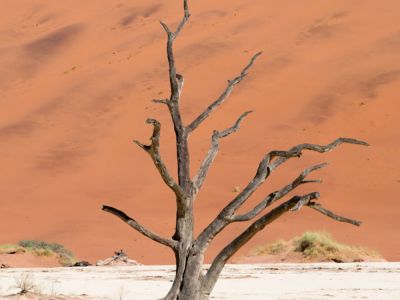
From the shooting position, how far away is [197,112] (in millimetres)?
39812

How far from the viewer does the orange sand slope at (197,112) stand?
1179 inches

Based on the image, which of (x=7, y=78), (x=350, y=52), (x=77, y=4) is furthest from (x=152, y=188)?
(x=77, y=4)

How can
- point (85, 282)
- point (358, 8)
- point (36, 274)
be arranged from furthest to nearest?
1. point (358, 8)
2. point (36, 274)
3. point (85, 282)

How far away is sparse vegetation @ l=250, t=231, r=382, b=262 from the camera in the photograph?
2191 cm

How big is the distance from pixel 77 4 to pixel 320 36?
23.5m

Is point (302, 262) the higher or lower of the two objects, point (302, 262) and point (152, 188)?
the lower

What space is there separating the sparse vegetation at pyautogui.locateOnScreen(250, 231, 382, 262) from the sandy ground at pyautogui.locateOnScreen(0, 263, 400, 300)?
8.56 feet

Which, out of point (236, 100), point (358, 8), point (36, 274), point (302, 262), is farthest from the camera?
point (358, 8)

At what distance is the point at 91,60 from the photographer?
1980 inches

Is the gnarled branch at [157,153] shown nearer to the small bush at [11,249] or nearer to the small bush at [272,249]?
the small bush at [272,249]

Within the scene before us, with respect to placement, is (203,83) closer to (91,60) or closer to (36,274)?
(91,60)

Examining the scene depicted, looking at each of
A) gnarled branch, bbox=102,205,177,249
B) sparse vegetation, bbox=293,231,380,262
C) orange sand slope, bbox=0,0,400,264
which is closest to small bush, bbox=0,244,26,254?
orange sand slope, bbox=0,0,400,264

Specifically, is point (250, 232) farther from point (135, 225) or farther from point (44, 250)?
point (44, 250)

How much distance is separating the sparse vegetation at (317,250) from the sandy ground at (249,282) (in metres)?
2.61
